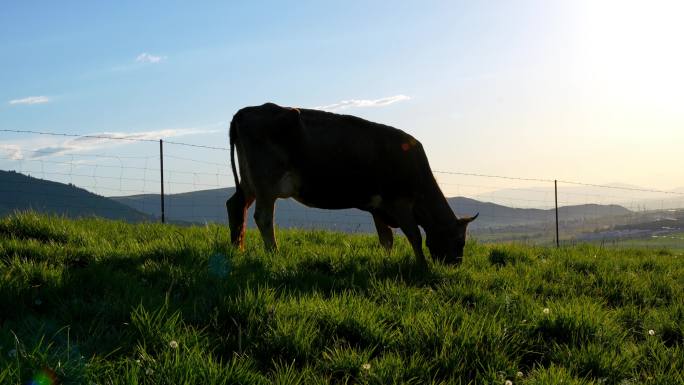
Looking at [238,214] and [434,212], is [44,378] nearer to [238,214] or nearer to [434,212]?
[238,214]

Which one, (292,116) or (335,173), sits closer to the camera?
(292,116)

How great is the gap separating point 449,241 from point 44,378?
607 cm

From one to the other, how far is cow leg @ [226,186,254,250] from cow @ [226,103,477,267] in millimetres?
13

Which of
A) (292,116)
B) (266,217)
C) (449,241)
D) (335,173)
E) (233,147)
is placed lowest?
(449,241)

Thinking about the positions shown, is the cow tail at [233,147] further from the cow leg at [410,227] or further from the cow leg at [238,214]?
the cow leg at [410,227]

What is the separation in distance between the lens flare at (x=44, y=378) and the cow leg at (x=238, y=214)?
4785mm

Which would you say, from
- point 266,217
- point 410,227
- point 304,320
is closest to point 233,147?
point 266,217

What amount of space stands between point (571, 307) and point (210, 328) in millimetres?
3087

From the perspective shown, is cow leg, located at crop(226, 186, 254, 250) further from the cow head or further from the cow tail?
the cow head

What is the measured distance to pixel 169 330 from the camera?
152 inches

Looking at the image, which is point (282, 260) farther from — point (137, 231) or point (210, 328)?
point (137, 231)

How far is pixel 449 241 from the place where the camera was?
834 centimetres

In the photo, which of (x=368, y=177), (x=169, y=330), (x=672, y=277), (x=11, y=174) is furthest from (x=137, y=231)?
(x=11, y=174)

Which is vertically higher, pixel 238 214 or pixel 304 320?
pixel 238 214
